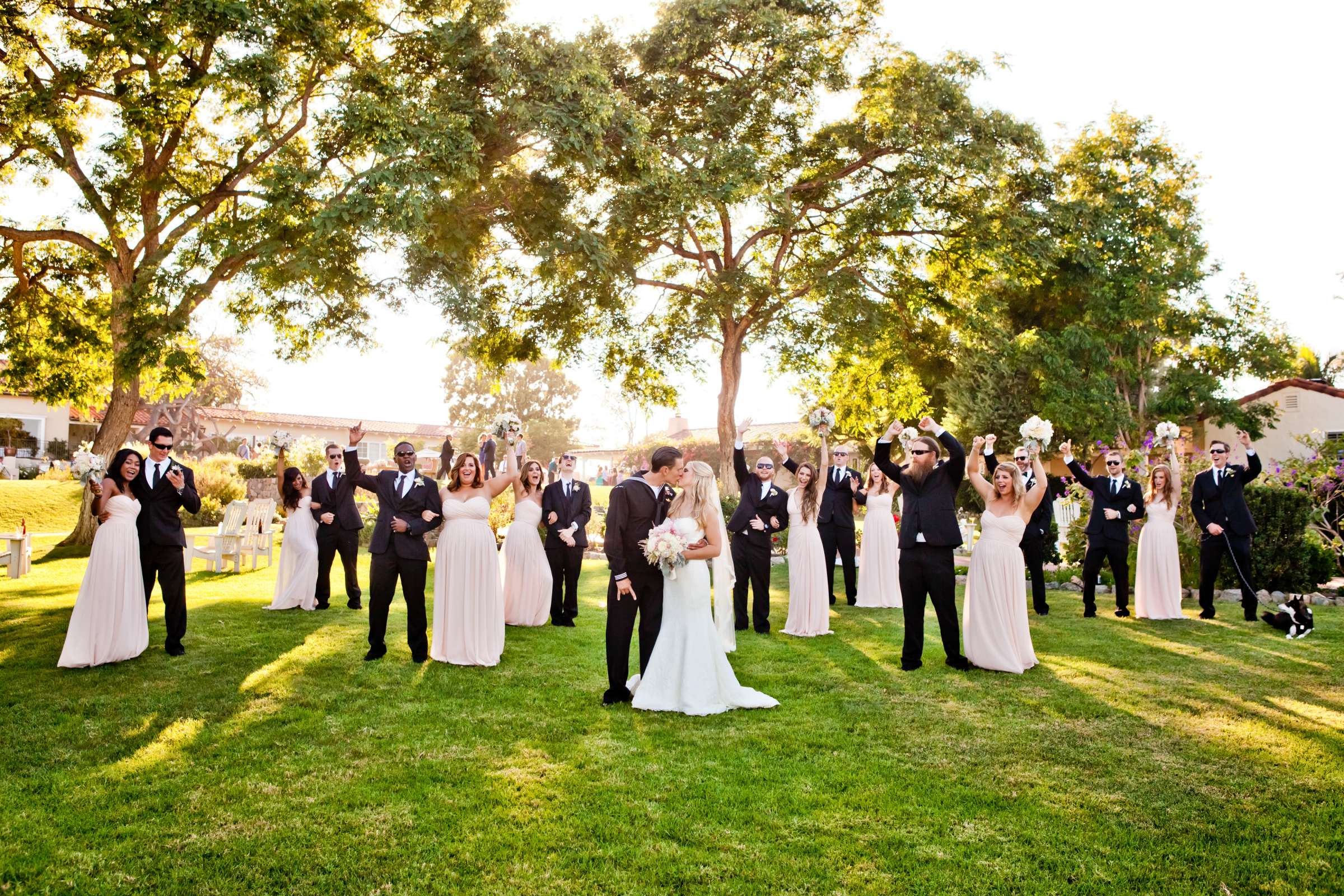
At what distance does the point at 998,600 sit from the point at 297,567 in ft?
29.4

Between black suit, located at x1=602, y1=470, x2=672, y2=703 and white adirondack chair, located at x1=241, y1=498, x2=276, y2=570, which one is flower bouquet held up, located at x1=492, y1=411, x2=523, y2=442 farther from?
white adirondack chair, located at x1=241, y1=498, x2=276, y2=570

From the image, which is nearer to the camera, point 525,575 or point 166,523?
point 166,523

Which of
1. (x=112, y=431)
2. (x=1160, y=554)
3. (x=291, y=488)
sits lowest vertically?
(x=1160, y=554)

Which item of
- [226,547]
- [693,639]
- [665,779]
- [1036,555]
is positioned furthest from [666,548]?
[226,547]

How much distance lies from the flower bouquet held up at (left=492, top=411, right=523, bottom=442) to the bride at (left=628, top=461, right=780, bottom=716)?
1.97 m

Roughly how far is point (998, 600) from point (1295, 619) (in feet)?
14.1

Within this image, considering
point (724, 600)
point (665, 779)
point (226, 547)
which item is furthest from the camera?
point (226, 547)

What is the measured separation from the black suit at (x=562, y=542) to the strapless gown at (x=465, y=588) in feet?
8.73

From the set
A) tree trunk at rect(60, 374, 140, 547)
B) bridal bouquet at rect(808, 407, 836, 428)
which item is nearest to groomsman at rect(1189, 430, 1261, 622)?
bridal bouquet at rect(808, 407, 836, 428)

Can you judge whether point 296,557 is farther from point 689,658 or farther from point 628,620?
point 689,658

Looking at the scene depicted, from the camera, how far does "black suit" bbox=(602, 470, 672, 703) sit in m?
6.51

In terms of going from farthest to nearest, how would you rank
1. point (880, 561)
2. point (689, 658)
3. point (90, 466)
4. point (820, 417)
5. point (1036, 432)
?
point (880, 561) → point (820, 417) → point (1036, 432) → point (90, 466) → point (689, 658)

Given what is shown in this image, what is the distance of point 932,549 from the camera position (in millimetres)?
7785

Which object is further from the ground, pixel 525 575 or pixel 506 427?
pixel 506 427
